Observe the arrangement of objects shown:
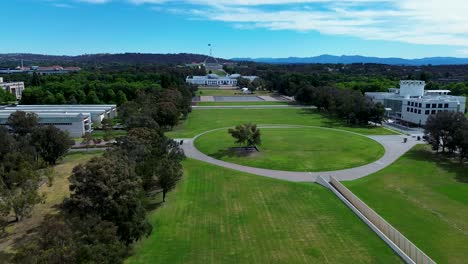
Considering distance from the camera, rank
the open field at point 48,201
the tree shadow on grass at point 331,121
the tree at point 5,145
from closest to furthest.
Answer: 1. the open field at point 48,201
2. the tree at point 5,145
3. the tree shadow on grass at point 331,121

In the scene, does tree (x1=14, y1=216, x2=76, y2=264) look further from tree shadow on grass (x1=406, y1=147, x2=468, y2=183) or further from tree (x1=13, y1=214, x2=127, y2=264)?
tree shadow on grass (x1=406, y1=147, x2=468, y2=183)

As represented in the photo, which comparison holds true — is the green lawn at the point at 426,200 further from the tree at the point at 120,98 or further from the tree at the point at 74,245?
the tree at the point at 120,98

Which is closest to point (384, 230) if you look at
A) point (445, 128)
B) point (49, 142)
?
point (445, 128)

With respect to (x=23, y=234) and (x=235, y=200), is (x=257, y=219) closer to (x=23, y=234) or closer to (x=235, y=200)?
(x=235, y=200)

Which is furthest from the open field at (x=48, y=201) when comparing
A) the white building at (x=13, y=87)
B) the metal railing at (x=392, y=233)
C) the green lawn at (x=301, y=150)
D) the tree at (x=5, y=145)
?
the white building at (x=13, y=87)

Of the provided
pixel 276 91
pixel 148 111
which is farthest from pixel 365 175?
pixel 276 91

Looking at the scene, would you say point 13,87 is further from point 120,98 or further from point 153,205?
point 153,205
